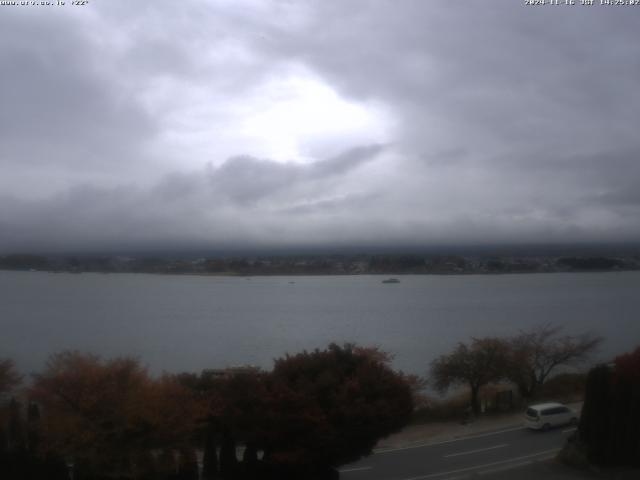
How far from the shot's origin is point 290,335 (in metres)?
40.3

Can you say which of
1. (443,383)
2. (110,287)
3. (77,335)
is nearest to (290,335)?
(77,335)

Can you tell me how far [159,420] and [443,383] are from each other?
534 inches

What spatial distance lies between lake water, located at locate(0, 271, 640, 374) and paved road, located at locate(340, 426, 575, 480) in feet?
40.8

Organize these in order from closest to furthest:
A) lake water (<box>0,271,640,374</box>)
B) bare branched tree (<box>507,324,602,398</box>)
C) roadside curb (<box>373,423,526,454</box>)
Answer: roadside curb (<box>373,423,526,454</box>) < bare branched tree (<box>507,324,602,398</box>) < lake water (<box>0,271,640,374</box>)

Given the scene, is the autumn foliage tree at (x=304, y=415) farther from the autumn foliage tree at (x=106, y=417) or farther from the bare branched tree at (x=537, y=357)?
the bare branched tree at (x=537, y=357)

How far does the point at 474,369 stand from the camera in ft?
72.8

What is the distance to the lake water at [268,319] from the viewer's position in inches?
1363

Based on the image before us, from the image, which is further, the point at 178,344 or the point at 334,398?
the point at 178,344

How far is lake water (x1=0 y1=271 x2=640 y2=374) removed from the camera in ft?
114

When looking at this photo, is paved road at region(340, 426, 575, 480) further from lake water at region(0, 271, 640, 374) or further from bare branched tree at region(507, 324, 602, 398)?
lake water at region(0, 271, 640, 374)

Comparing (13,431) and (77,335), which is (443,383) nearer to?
(13,431)

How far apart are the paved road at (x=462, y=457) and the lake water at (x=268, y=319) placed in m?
12.4

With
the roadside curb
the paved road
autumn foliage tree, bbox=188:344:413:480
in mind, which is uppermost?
autumn foliage tree, bbox=188:344:413:480

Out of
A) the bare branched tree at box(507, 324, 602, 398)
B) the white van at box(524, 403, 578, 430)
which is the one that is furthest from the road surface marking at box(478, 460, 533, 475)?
the bare branched tree at box(507, 324, 602, 398)
